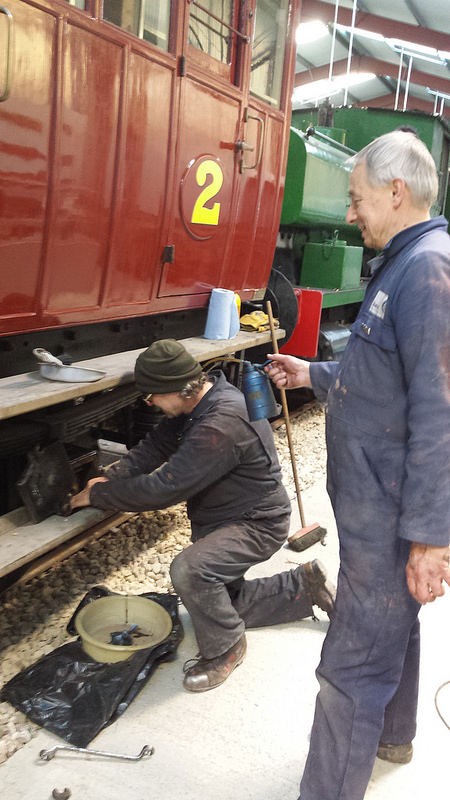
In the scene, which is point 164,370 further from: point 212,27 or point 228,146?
point 212,27

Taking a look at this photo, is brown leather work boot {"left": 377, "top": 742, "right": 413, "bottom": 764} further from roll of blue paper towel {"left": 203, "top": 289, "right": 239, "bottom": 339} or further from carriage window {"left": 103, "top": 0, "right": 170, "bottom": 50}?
carriage window {"left": 103, "top": 0, "right": 170, "bottom": 50}

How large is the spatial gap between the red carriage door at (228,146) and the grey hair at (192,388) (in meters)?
0.93

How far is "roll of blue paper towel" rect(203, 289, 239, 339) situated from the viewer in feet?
14.1

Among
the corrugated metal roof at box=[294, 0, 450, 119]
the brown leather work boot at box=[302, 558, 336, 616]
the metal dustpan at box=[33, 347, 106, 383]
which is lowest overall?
the brown leather work boot at box=[302, 558, 336, 616]

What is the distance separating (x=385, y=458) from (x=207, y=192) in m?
2.55

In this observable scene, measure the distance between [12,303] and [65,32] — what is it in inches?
41.9

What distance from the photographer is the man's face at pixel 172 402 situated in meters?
3.08

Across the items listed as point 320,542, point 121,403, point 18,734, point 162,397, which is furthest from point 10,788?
point 320,542

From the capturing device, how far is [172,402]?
3100 mm

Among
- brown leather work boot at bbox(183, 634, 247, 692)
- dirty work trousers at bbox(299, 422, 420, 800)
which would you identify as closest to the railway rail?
brown leather work boot at bbox(183, 634, 247, 692)

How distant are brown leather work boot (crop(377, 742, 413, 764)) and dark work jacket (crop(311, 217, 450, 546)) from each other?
3.32ft

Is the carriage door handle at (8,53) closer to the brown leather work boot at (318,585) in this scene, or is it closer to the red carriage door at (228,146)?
the red carriage door at (228,146)

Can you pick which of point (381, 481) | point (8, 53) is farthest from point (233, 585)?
point (8, 53)

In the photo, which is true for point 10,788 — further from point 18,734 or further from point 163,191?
point 163,191
